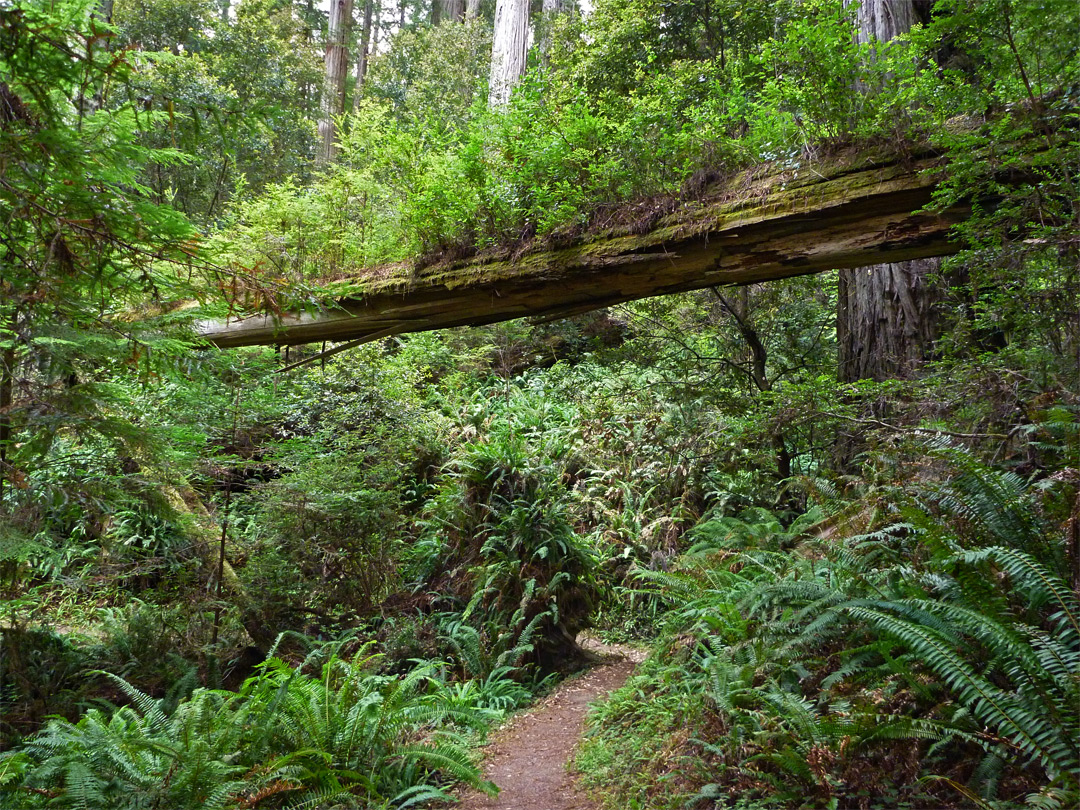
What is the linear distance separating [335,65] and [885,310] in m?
17.9

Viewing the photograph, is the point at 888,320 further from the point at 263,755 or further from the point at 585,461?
the point at 263,755

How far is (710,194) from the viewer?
4652 millimetres

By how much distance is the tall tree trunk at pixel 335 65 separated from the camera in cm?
1836

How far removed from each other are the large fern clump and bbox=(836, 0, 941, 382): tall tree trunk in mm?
4735

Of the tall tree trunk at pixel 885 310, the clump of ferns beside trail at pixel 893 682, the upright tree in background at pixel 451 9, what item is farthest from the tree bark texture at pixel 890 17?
the upright tree in background at pixel 451 9

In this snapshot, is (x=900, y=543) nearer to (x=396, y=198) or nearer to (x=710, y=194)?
(x=710, y=194)

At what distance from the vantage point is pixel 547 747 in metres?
5.19

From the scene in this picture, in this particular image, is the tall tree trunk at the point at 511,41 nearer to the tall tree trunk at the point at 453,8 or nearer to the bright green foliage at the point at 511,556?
the bright green foliage at the point at 511,556

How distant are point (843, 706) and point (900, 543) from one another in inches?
66.7

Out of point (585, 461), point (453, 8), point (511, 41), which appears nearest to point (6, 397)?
point (585, 461)

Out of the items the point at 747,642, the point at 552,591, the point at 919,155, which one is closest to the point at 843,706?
the point at 747,642

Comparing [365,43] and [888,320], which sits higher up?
[365,43]

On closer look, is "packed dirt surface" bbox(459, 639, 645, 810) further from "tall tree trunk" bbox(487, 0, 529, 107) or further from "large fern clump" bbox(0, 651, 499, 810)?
"tall tree trunk" bbox(487, 0, 529, 107)

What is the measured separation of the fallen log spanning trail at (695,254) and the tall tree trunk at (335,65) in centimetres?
1414
